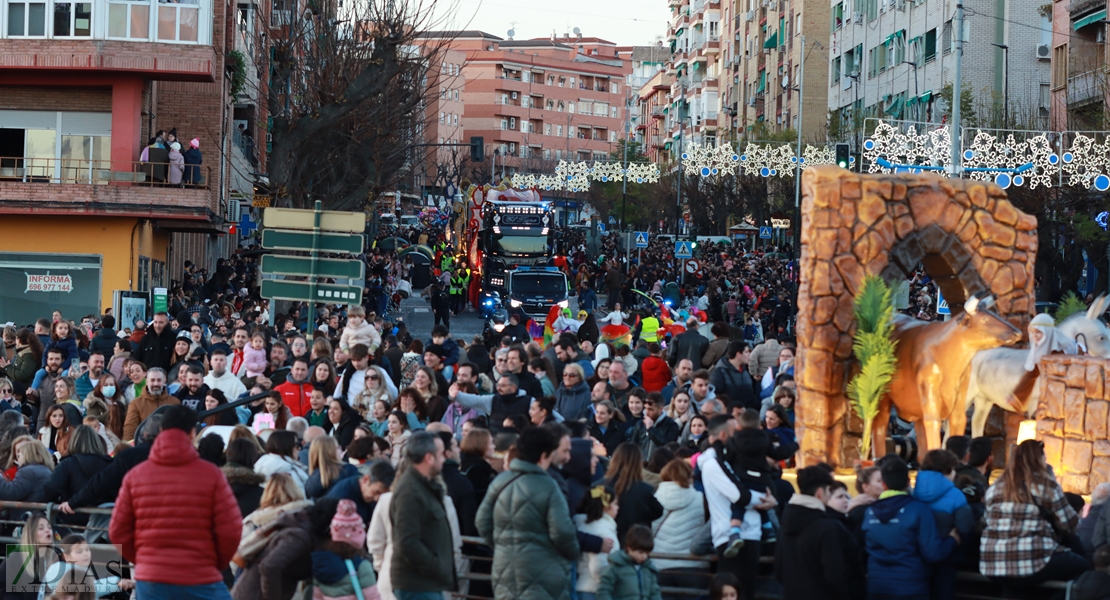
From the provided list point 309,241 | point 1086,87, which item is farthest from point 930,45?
point 309,241

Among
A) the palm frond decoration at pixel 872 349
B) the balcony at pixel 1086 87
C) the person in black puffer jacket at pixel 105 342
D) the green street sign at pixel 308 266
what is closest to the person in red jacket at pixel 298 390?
the green street sign at pixel 308 266

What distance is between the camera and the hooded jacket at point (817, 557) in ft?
31.3

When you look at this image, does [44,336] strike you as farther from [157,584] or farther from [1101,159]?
[1101,159]

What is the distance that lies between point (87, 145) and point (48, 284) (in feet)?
11.9

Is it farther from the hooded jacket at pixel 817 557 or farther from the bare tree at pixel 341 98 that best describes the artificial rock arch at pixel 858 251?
the bare tree at pixel 341 98

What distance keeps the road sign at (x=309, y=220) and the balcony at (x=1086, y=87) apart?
3112 cm

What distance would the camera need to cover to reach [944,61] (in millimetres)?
59906

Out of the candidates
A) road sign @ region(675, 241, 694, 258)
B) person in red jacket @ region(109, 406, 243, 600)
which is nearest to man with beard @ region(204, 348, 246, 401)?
person in red jacket @ region(109, 406, 243, 600)

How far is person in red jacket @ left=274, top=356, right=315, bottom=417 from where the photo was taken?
1617 cm

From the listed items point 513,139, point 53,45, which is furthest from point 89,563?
point 513,139

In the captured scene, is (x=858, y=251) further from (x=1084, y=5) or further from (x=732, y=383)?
(x=1084, y=5)

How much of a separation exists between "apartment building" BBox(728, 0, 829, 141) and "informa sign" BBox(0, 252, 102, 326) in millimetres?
43302

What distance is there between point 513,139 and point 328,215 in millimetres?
154899

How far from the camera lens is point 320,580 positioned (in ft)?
30.2
